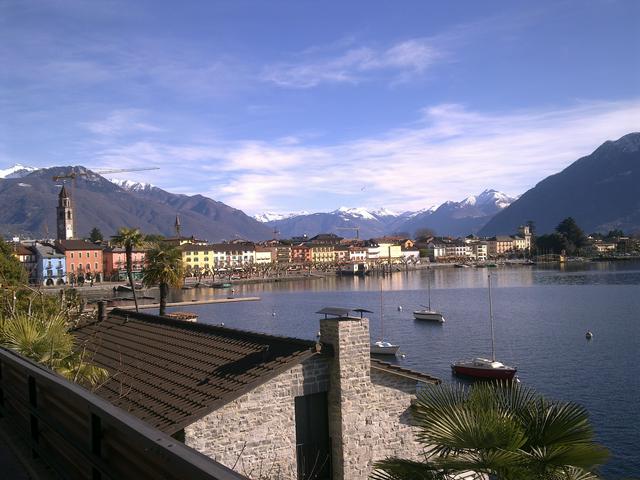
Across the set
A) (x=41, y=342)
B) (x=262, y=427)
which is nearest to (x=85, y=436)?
(x=41, y=342)

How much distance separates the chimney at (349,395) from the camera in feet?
46.0

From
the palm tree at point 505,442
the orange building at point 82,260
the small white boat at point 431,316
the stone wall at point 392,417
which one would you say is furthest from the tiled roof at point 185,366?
the orange building at point 82,260

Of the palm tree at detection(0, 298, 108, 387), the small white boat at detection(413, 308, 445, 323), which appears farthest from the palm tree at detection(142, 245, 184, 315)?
→ the palm tree at detection(0, 298, 108, 387)

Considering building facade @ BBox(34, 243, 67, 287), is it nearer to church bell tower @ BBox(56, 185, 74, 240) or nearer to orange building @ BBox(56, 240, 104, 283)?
orange building @ BBox(56, 240, 104, 283)

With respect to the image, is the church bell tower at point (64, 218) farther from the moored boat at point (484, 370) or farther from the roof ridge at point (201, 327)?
the roof ridge at point (201, 327)

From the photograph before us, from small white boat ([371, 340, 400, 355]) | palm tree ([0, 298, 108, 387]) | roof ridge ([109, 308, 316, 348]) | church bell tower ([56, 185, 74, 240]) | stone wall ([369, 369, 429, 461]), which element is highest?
church bell tower ([56, 185, 74, 240])

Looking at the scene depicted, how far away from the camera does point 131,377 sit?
1623 centimetres

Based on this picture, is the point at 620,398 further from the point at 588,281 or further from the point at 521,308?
the point at 588,281

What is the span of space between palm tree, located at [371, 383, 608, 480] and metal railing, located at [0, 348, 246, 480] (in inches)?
148

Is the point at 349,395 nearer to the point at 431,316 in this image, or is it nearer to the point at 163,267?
the point at 163,267

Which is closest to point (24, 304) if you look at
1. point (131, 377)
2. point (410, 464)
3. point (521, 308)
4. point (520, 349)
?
point (131, 377)

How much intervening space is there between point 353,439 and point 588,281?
415 feet

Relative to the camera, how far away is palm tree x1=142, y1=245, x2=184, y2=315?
49.5 metres

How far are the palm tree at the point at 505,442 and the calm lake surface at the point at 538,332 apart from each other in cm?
2039
